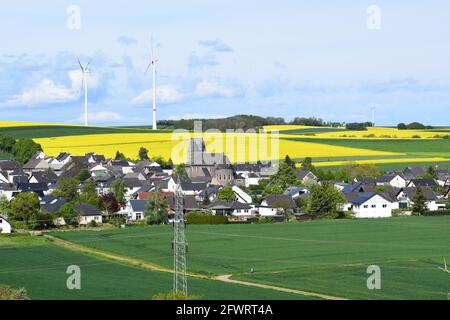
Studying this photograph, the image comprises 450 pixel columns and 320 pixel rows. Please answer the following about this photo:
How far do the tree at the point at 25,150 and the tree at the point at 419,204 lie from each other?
57173 millimetres

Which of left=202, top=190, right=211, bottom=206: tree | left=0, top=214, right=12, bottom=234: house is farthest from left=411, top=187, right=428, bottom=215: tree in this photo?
left=0, top=214, right=12, bottom=234: house

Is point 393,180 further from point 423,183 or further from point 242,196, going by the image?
point 242,196

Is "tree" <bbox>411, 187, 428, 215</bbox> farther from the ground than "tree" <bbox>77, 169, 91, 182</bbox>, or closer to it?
closer to it

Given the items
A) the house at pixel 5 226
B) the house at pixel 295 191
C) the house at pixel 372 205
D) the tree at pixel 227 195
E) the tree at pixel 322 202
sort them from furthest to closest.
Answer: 1. the house at pixel 295 191
2. the tree at pixel 227 195
3. the house at pixel 372 205
4. the tree at pixel 322 202
5. the house at pixel 5 226

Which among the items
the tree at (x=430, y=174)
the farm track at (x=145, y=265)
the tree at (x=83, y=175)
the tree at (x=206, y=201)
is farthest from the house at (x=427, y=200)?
the farm track at (x=145, y=265)

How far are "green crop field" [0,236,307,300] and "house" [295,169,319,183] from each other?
4815 centimetres

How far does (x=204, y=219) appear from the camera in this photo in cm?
6594

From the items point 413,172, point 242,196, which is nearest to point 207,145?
point 413,172

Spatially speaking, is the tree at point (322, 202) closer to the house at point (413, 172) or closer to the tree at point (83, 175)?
the house at point (413, 172)

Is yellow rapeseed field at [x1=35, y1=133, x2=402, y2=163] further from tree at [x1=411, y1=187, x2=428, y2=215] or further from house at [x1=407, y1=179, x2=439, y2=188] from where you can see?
tree at [x1=411, y1=187, x2=428, y2=215]

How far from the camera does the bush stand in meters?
65.6

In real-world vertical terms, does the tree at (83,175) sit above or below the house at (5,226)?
above

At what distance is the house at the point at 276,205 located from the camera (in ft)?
244

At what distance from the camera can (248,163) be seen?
372 feet
